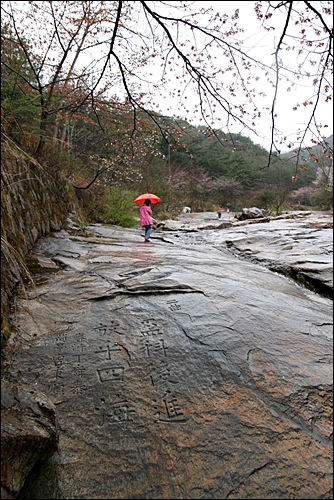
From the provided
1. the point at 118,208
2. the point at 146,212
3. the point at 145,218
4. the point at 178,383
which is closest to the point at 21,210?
the point at 178,383

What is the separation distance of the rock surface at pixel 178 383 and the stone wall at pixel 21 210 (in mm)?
245

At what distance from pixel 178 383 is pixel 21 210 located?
323 centimetres

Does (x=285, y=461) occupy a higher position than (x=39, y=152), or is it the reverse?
(x=39, y=152)

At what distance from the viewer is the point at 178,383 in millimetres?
1737

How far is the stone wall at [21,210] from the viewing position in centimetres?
254

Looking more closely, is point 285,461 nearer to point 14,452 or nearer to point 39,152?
point 14,452

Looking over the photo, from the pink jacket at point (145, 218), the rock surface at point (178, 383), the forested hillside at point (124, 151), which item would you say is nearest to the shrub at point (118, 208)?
the forested hillside at point (124, 151)

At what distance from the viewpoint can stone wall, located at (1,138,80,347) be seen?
254 cm

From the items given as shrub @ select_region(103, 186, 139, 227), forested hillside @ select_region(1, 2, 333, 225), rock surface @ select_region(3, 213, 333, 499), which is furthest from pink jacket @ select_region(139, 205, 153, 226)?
rock surface @ select_region(3, 213, 333, 499)

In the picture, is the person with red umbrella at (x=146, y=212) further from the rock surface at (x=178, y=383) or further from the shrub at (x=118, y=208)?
the rock surface at (x=178, y=383)

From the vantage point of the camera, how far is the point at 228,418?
151 cm

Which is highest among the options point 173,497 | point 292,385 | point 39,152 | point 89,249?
point 39,152

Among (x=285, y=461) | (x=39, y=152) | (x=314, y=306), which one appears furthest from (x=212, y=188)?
(x=285, y=461)

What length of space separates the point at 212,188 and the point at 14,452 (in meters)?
26.1
